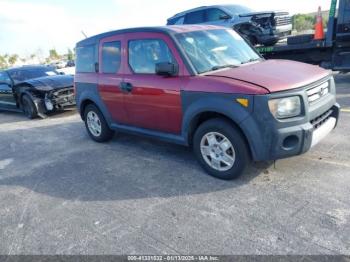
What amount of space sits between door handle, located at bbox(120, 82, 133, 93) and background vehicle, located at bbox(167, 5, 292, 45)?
20.0ft

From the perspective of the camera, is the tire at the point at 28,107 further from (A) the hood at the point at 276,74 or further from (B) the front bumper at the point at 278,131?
(B) the front bumper at the point at 278,131

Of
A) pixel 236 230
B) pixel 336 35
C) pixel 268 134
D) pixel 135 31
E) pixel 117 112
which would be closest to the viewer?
pixel 236 230

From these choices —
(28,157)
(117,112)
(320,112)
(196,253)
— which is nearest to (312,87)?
(320,112)

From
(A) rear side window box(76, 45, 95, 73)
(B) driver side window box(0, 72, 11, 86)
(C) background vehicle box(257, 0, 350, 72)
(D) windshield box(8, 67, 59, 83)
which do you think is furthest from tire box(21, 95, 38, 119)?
(C) background vehicle box(257, 0, 350, 72)

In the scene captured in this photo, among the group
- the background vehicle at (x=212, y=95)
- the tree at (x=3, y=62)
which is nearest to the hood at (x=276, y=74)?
the background vehicle at (x=212, y=95)

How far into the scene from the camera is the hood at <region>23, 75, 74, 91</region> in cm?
882

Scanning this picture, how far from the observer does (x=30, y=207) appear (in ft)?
12.4

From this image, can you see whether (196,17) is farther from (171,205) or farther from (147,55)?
(171,205)

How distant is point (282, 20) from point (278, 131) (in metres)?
8.51

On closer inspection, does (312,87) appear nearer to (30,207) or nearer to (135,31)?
(135,31)

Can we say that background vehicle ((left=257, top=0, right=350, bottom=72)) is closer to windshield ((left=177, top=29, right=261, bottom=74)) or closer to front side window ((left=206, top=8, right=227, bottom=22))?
front side window ((left=206, top=8, right=227, bottom=22))

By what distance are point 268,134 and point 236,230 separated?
1053 millimetres

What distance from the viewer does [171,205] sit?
347 cm

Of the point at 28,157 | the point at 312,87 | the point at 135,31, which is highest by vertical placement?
the point at 135,31
